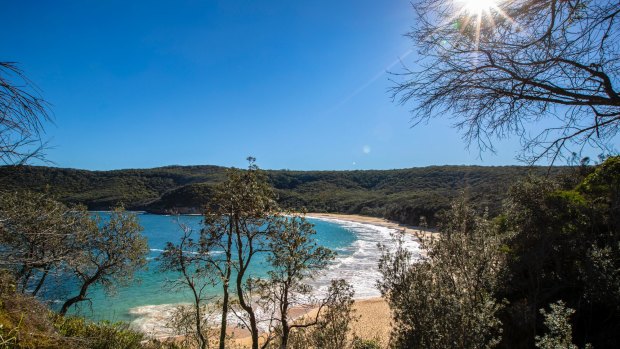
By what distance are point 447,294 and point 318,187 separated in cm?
16349

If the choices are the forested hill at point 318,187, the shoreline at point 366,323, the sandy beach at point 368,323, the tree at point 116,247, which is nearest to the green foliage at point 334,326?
the shoreline at point 366,323

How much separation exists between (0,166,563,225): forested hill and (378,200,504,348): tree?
222 ft

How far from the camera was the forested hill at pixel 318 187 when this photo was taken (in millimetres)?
100812

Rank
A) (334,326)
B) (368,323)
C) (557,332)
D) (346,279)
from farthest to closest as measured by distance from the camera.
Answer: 1. (346,279)
2. (368,323)
3. (334,326)
4. (557,332)

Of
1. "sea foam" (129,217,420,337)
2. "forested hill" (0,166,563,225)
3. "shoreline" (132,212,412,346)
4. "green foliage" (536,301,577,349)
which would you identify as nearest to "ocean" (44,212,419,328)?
"sea foam" (129,217,420,337)

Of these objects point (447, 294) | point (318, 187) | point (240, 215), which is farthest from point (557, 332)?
point (318, 187)

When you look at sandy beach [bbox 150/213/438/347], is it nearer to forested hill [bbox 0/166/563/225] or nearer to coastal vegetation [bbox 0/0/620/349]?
coastal vegetation [bbox 0/0/620/349]

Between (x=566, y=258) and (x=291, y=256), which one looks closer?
(x=291, y=256)

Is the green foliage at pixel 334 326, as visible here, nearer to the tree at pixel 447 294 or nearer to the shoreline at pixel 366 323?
the tree at pixel 447 294

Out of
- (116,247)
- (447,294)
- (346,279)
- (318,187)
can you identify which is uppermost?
(318,187)

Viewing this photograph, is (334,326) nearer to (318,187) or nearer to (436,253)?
(436,253)

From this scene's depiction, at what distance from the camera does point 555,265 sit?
1270cm

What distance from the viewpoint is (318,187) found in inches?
6649

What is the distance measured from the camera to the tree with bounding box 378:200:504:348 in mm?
4809
